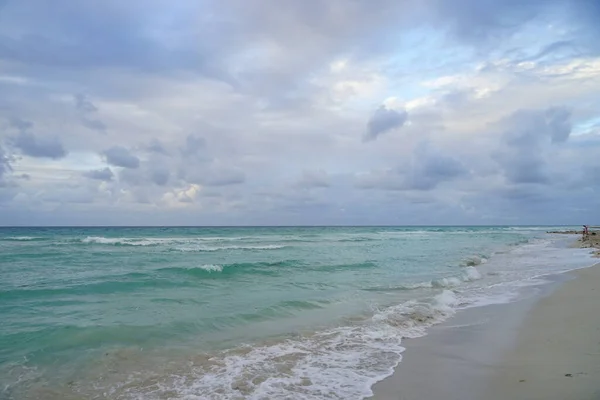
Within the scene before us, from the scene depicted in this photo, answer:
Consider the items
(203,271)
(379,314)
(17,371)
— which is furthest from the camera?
(203,271)

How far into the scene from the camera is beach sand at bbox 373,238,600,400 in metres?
5.41

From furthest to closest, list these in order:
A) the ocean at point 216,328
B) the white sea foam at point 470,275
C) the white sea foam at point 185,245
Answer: the white sea foam at point 185,245
the white sea foam at point 470,275
the ocean at point 216,328

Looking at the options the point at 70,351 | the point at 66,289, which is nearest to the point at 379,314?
the point at 70,351

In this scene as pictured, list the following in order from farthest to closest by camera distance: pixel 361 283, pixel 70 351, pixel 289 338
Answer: pixel 361 283, pixel 289 338, pixel 70 351

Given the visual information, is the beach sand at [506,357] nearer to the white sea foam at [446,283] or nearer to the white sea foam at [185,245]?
the white sea foam at [446,283]

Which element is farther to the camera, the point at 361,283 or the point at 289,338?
the point at 361,283

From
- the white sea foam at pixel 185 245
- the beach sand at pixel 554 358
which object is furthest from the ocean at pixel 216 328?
the white sea foam at pixel 185 245

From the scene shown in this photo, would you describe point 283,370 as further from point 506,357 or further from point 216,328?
point 506,357

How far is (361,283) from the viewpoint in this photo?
1612cm

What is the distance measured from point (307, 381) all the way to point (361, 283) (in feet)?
33.9

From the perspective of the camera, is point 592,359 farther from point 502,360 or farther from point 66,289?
point 66,289

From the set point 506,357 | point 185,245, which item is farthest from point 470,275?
point 185,245

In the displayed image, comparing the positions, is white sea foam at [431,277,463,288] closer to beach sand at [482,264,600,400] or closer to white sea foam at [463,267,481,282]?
white sea foam at [463,267,481,282]

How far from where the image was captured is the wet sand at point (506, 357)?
5.41 m
